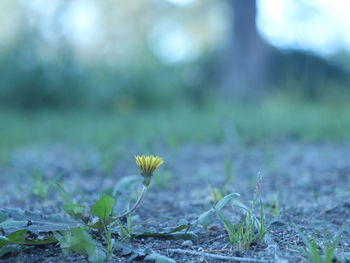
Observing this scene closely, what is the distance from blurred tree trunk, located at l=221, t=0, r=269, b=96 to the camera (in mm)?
9227

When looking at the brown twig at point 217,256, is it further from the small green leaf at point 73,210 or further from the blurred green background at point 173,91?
the blurred green background at point 173,91

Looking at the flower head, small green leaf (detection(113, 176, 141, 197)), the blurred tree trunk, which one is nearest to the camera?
the flower head

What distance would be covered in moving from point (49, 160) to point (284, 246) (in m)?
2.76

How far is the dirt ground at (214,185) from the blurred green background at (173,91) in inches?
18.6

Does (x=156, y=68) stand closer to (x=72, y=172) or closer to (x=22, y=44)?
(x=22, y=44)

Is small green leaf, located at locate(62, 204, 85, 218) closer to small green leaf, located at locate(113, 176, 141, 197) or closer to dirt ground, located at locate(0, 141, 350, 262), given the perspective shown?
dirt ground, located at locate(0, 141, 350, 262)

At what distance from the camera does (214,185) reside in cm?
265

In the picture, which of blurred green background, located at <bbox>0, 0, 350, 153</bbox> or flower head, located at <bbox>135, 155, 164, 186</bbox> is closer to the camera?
flower head, located at <bbox>135, 155, 164, 186</bbox>

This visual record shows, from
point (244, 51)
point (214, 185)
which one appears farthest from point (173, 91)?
point (214, 185)

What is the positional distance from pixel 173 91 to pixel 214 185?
5.84 meters

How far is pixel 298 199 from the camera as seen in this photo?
2273 millimetres

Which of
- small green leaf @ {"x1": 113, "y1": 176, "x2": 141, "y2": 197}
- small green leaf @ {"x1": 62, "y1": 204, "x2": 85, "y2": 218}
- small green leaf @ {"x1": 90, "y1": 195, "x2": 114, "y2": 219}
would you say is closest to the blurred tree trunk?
small green leaf @ {"x1": 113, "y1": 176, "x2": 141, "y2": 197}

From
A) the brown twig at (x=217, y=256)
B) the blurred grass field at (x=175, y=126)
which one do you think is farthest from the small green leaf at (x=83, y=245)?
the blurred grass field at (x=175, y=126)

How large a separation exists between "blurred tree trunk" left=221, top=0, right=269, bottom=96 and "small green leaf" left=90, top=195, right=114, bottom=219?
7.66 meters
